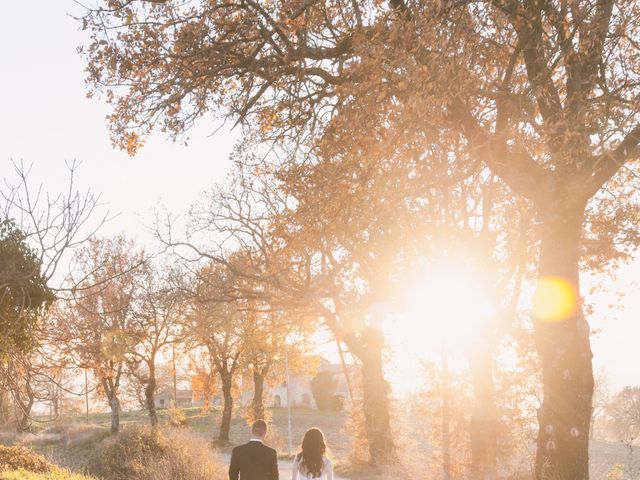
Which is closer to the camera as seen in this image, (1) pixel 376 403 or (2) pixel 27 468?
(2) pixel 27 468

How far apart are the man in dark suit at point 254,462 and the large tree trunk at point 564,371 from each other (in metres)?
4.69

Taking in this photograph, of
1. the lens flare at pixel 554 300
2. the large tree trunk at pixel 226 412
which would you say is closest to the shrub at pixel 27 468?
the lens flare at pixel 554 300

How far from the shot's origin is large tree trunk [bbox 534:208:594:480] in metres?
9.98

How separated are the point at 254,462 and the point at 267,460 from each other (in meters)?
0.17

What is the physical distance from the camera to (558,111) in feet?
34.2

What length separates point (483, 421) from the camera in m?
17.6

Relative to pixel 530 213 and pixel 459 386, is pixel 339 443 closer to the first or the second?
pixel 459 386

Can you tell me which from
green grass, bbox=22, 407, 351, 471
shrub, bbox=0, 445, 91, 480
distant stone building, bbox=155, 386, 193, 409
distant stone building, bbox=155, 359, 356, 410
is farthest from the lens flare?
distant stone building, bbox=155, 386, 193, 409

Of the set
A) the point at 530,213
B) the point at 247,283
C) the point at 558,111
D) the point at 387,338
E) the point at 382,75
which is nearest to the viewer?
the point at 382,75

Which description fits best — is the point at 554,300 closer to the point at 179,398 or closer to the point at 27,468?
the point at 27,468

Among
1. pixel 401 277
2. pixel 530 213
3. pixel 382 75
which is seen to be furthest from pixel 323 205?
pixel 401 277

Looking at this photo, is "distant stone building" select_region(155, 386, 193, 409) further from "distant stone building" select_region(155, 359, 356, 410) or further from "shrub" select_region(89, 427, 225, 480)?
"shrub" select_region(89, 427, 225, 480)

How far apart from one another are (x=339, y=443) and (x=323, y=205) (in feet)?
137

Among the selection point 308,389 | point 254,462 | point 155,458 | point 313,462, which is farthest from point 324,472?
point 308,389
